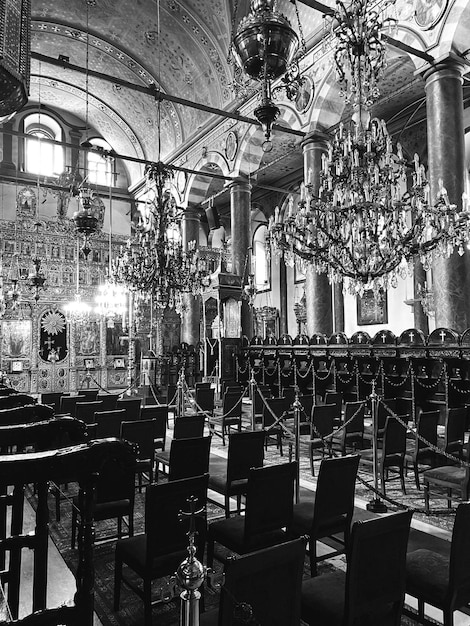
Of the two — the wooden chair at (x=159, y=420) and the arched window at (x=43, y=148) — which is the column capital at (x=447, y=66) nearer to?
the wooden chair at (x=159, y=420)

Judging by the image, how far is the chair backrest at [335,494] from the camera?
3.53 m

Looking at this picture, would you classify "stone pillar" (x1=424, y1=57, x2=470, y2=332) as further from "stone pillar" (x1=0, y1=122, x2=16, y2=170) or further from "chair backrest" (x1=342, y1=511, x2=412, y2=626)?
"stone pillar" (x1=0, y1=122, x2=16, y2=170)

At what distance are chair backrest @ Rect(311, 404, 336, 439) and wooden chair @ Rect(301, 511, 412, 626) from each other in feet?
14.4

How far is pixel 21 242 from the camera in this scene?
17922 mm

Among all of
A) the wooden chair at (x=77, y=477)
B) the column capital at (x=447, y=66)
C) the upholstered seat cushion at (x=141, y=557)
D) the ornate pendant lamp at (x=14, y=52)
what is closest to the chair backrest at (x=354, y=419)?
the upholstered seat cushion at (x=141, y=557)

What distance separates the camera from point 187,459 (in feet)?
14.8

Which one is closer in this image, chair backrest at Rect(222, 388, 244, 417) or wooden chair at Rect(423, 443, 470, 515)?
wooden chair at Rect(423, 443, 470, 515)

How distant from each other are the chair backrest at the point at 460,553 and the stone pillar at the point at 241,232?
13493 mm

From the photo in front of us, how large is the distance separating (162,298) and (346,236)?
5.65 m

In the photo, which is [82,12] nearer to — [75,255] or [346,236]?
[75,255]

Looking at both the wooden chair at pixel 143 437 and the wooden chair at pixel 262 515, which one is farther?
the wooden chair at pixel 143 437

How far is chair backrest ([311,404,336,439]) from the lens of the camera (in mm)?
6991

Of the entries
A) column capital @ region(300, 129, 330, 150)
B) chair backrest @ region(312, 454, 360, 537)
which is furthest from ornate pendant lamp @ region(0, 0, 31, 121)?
column capital @ region(300, 129, 330, 150)

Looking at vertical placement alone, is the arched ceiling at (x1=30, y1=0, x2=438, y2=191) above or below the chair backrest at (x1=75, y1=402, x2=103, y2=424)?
above
